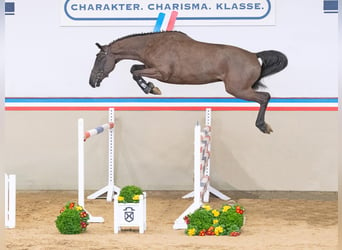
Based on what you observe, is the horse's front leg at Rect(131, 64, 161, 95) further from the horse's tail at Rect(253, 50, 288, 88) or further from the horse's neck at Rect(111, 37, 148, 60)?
the horse's tail at Rect(253, 50, 288, 88)

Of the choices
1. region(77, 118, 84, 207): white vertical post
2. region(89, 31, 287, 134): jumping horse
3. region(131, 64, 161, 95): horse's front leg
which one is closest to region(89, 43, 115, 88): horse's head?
region(89, 31, 287, 134): jumping horse

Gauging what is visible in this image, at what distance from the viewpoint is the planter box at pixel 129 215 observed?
3.87 meters

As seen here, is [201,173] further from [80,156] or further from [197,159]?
[80,156]

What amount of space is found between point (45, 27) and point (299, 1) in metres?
2.40

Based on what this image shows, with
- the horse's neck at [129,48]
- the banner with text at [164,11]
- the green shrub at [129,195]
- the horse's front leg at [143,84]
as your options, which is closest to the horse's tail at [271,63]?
the horse's front leg at [143,84]

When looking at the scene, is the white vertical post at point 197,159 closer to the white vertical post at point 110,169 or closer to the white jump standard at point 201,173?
the white jump standard at point 201,173

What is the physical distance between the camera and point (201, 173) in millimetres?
4551

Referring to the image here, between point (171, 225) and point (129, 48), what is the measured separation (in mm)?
1423

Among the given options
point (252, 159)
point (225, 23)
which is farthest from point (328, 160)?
point (225, 23)

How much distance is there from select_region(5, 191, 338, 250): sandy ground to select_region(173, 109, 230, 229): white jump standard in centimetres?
9

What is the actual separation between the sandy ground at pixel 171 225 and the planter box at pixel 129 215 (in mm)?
65

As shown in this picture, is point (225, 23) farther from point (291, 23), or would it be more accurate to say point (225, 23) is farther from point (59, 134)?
point (59, 134)

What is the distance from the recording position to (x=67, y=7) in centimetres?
588

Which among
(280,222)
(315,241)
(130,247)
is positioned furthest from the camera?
(280,222)
